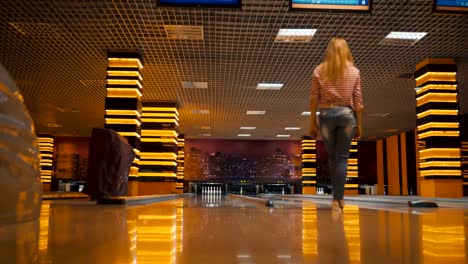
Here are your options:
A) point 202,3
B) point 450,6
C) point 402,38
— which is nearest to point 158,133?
point 402,38

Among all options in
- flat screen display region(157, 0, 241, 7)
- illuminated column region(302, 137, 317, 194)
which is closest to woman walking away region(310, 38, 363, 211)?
flat screen display region(157, 0, 241, 7)

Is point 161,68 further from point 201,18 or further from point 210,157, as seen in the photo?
point 210,157

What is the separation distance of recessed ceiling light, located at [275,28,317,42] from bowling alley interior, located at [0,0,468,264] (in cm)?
5

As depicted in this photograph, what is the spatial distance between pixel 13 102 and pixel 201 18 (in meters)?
8.63

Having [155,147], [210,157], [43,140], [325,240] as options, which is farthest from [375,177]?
[325,240]

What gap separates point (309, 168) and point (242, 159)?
7.31m

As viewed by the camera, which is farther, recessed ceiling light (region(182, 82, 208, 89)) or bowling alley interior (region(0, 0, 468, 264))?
recessed ceiling light (region(182, 82, 208, 89))

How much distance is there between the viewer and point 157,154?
19.4m

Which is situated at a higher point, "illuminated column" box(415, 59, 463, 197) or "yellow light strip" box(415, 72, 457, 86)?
"yellow light strip" box(415, 72, 457, 86)

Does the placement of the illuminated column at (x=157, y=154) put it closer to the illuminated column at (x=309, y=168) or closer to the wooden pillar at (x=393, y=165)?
the illuminated column at (x=309, y=168)

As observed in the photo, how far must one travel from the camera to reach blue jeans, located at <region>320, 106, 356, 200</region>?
13.3 feet

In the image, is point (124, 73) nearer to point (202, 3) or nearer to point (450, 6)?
point (202, 3)

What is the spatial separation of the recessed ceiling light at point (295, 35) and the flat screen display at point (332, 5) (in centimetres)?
Result: 264

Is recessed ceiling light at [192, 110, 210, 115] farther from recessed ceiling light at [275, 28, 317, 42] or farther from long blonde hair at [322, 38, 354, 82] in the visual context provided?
long blonde hair at [322, 38, 354, 82]
